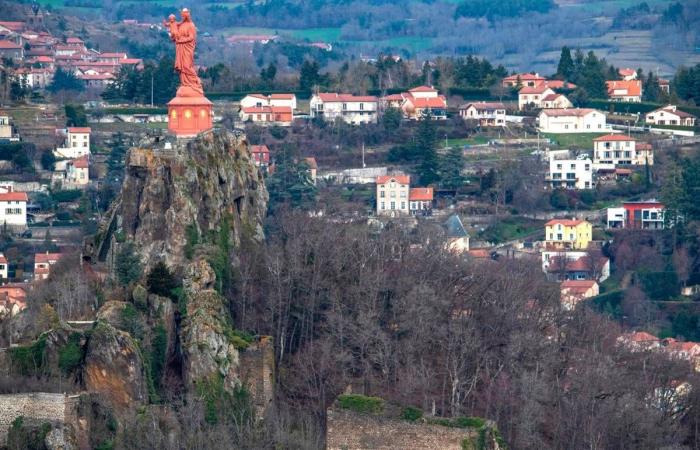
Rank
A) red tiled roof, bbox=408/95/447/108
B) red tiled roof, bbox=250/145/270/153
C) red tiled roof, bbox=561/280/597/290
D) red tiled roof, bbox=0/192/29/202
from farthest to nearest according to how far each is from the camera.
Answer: red tiled roof, bbox=408/95/447/108 → red tiled roof, bbox=250/145/270/153 → red tiled roof, bbox=0/192/29/202 → red tiled roof, bbox=561/280/597/290

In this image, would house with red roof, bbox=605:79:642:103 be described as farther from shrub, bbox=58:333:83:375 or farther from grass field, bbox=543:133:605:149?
shrub, bbox=58:333:83:375

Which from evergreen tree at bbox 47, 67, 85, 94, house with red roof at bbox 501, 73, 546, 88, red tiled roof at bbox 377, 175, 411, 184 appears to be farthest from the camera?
evergreen tree at bbox 47, 67, 85, 94

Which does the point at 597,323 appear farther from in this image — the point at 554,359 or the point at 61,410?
the point at 61,410

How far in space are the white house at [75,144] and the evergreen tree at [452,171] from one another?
14.7 m

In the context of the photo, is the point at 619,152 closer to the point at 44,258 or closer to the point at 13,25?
the point at 44,258

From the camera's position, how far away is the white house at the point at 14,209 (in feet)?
345

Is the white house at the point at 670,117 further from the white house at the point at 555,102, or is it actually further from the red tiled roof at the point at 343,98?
the red tiled roof at the point at 343,98

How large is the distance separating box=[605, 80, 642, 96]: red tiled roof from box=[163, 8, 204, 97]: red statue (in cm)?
6939

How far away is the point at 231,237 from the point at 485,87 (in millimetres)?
66743

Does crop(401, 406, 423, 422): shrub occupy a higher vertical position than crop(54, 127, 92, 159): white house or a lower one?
higher

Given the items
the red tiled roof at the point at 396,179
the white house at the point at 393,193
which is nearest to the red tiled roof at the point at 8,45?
the red tiled roof at the point at 396,179

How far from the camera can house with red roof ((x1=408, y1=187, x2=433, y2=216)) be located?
4318 inches

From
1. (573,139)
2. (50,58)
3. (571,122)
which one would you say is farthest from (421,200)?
(50,58)

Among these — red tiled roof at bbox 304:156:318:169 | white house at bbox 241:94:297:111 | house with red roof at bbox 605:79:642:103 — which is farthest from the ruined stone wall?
house with red roof at bbox 605:79:642:103
